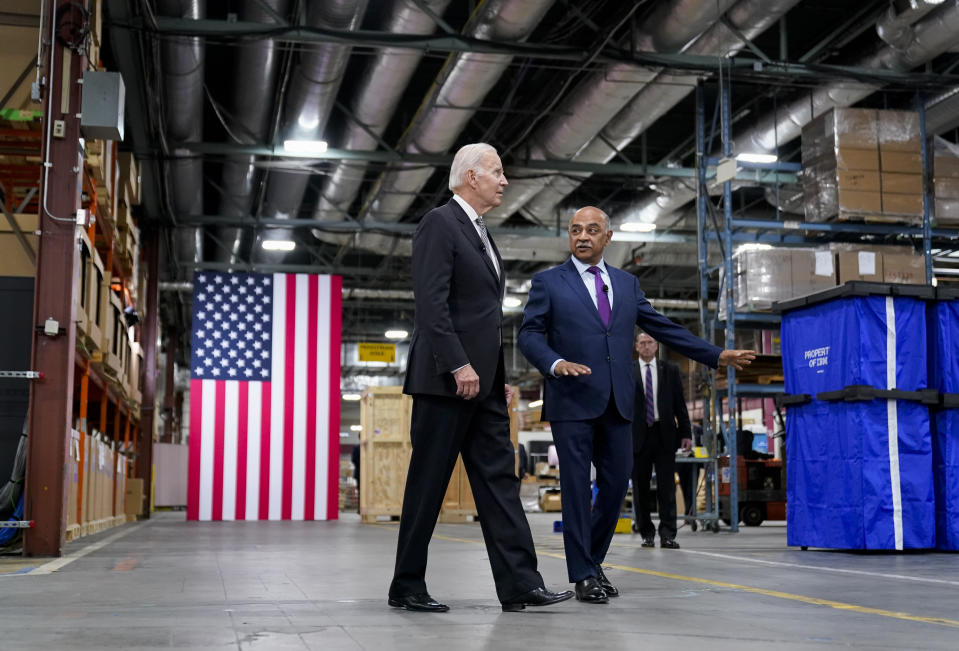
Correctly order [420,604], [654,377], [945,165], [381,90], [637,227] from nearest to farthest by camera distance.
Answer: [420,604] → [654,377] → [381,90] → [945,165] → [637,227]

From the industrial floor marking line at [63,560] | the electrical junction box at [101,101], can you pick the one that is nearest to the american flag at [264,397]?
the industrial floor marking line at [63,560]

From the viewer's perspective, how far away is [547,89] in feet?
52.0

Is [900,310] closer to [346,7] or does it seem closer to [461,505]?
[346,7]

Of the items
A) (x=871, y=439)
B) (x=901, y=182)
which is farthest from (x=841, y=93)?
(x=871, y=439)

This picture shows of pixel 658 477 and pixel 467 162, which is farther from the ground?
pixel 467 162

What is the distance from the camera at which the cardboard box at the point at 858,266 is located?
1392cm

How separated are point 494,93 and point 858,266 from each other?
6.40 m

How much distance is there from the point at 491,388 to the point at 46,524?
4.96 meters

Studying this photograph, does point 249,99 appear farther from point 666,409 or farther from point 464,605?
point 464,605

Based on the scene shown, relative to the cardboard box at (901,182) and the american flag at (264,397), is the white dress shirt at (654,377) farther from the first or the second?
the american flag at (264,397)

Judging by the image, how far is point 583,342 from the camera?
5.07 metres

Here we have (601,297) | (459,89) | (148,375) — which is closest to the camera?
(601,297)

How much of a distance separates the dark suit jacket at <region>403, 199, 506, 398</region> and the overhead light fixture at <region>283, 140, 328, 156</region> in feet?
37.3

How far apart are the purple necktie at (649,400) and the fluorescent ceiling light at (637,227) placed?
32.8 feet
